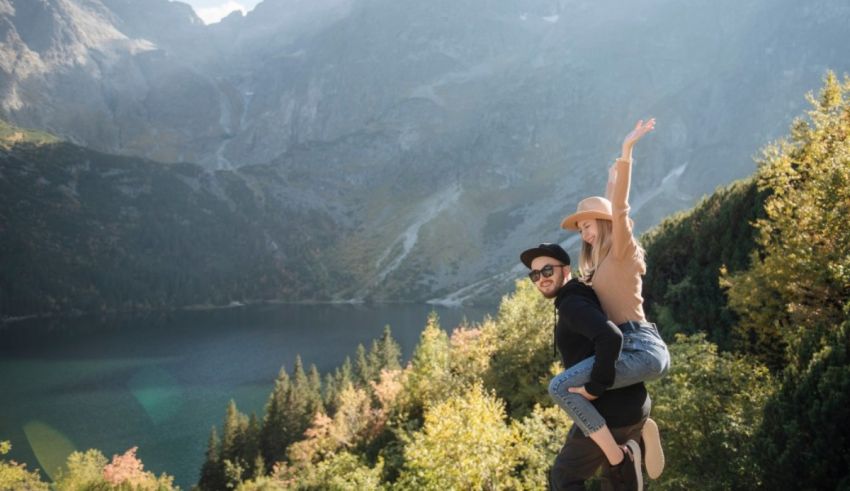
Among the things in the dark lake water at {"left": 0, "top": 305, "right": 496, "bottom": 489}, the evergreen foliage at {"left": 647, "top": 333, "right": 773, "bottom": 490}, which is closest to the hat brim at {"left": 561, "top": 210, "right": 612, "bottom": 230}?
the evergreen foliage at {"left": 647, "top": 333, "right": 773, "bottom": 490}

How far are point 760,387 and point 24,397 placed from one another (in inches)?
3819

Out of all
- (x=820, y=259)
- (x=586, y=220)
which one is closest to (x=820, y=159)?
(x=820, y=259)

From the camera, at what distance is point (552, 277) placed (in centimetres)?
552

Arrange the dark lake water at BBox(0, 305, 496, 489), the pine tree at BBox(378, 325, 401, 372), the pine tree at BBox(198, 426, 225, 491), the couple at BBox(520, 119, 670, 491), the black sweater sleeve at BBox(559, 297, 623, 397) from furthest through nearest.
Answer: the pine tree at BBox(378, 325, 401, 372) < the dark lake water at BBox(0, 305, 496, 489) < the pine tree at BBox(198, 426, 225, 491) < the couple at BBox(520, 119, 670, 491) < the black sweater sleeve at BBox(559, 297, 623, 397)

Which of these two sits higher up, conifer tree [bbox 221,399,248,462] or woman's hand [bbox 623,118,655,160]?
conifer tree [bbox 221,399,248,462]

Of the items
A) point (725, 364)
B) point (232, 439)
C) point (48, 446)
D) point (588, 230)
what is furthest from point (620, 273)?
point (48, 446)

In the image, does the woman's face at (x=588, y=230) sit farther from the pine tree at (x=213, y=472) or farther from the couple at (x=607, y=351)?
the pine tree at (x=213, y=472)

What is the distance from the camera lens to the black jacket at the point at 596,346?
4574 mm

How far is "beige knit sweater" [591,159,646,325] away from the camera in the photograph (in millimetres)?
5004

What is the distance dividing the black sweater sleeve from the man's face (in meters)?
0.72

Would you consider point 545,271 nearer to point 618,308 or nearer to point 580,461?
point 618,308


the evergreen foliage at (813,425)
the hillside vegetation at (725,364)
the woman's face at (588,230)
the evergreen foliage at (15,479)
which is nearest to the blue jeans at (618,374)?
the woman's face at (588,230)

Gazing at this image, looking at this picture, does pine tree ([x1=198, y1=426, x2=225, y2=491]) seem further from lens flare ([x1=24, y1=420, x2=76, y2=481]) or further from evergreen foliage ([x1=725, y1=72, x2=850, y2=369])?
evergreen foliage ([x1=725, y1=72, x2=850, y2=369])

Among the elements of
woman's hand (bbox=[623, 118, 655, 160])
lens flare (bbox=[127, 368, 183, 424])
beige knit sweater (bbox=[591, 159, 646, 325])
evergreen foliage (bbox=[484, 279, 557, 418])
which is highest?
lens flare (bbox=[127, 368, 183, 424])
